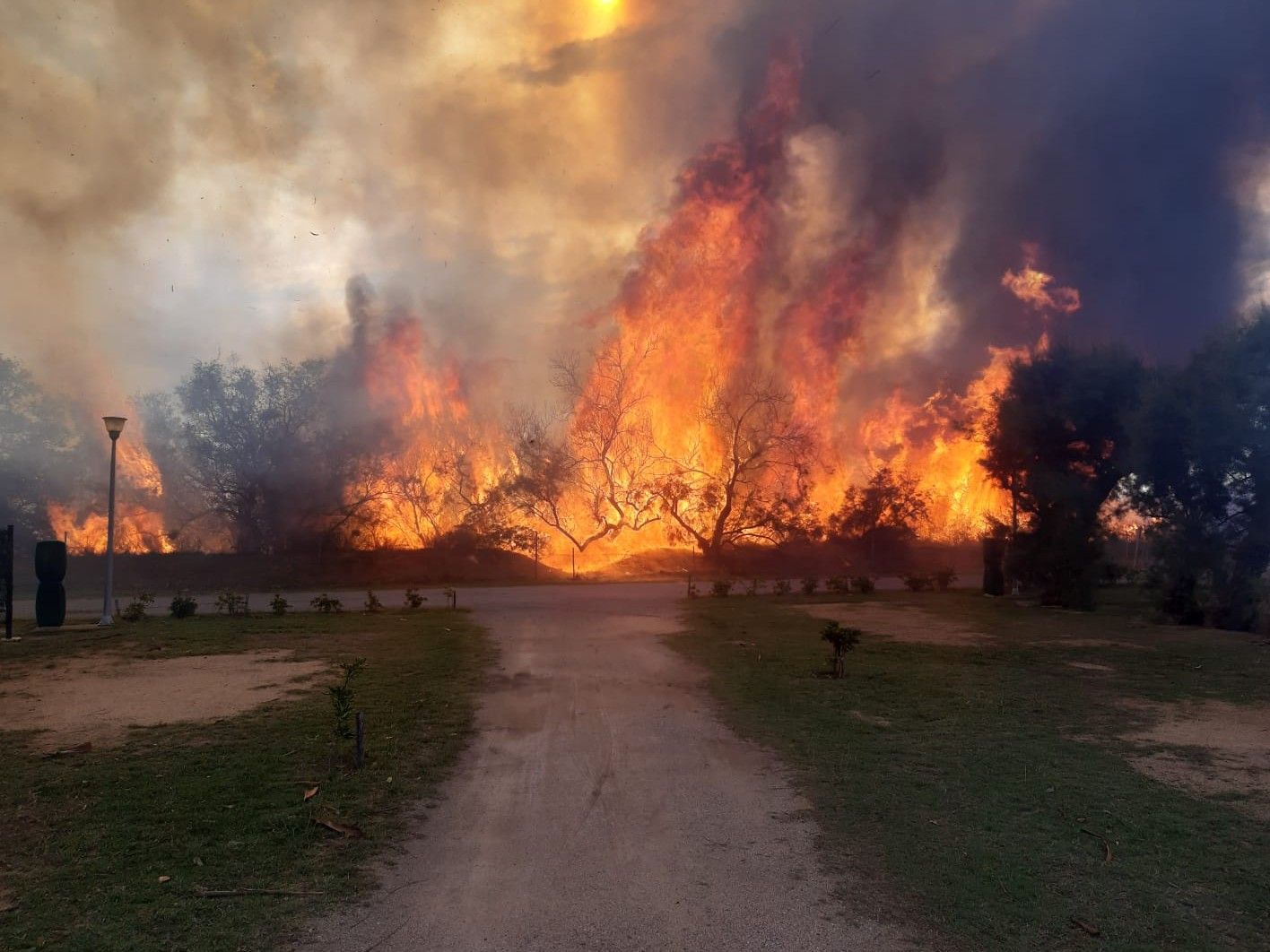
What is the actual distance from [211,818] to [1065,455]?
31973mm

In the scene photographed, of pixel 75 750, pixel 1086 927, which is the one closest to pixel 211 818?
pixel 75 750

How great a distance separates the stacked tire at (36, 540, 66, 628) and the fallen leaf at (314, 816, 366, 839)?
19113 mm

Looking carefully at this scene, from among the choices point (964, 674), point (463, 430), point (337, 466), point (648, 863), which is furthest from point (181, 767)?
point (463, 430)

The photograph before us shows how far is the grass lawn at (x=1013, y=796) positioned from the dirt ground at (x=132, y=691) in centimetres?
761

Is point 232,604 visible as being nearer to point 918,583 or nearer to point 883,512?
point 918,583

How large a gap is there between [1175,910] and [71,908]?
737 cm

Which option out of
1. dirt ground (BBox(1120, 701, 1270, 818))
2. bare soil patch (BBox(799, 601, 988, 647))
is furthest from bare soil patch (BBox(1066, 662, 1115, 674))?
dirt ground (BBox(1120, 701, 1270, 818))

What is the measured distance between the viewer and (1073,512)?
98.4ft

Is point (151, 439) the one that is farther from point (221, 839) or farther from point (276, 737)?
point (221, 839)

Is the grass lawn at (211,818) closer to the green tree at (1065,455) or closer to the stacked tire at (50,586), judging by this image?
the stacked tire at (50,586)

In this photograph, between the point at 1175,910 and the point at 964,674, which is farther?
the point at 964,674

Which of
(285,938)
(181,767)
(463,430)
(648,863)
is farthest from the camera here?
(463,430)

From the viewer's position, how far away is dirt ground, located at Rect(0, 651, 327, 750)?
418 inches

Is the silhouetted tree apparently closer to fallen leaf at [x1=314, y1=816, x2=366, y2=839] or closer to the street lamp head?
the street lamp head
